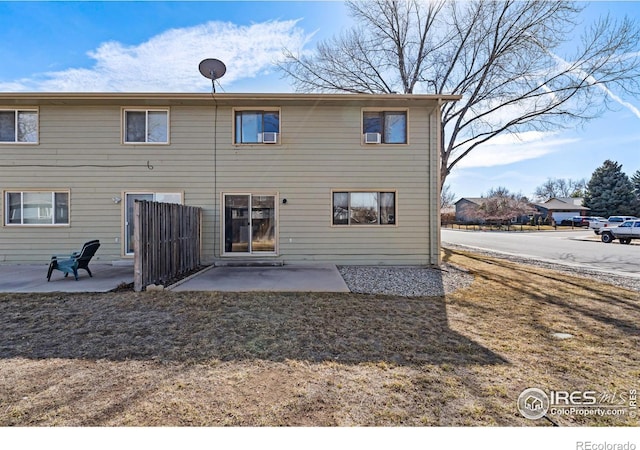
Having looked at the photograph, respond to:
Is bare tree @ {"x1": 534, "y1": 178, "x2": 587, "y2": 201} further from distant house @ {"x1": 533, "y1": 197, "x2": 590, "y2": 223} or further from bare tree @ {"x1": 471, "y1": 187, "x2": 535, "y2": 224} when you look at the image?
bare tree @ {"x1": 471, "y1": 187, "x2": 535, "y2": 224}

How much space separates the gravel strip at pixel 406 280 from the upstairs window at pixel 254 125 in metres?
4.68

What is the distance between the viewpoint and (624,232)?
18094 mm

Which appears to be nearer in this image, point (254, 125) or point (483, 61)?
point (254, 125)

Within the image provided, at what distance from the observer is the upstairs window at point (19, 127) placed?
873cm

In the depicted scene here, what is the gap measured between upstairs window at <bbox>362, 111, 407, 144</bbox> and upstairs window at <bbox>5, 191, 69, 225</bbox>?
9304mm

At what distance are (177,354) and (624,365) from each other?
4.69 meters

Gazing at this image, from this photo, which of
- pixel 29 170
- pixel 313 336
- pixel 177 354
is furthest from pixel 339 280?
pixel 29 170

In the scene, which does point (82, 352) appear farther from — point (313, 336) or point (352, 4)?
point (352, 4)

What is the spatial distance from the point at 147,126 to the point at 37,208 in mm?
4066

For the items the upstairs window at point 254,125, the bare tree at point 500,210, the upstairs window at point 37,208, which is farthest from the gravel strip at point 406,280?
the bare tree at point 500,210

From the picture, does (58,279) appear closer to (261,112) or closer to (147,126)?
(147,126)

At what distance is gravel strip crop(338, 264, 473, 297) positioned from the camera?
6.16m

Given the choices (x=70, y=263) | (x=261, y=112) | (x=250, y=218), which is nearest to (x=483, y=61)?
(x=261, y=112)
